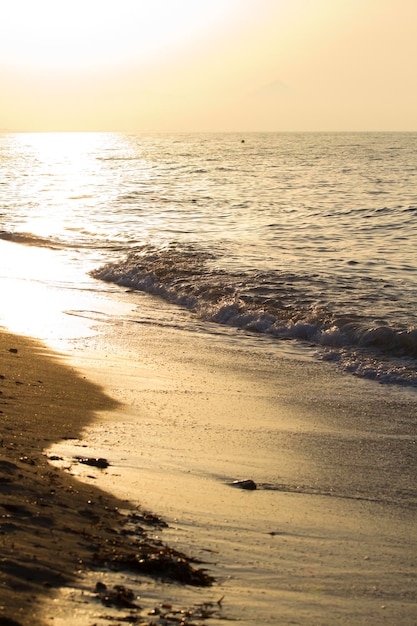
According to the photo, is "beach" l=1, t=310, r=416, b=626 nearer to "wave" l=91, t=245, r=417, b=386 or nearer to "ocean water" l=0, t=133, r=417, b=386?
"wave" l=91, t=245, r=417, b=386

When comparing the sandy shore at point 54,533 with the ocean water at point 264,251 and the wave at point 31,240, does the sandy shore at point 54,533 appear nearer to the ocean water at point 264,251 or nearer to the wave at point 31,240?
the ocean water at point 264,251

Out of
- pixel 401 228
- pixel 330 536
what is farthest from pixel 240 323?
pixel 401 228

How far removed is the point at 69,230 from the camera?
19.0 m

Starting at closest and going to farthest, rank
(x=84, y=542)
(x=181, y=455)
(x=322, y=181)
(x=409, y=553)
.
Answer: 1. (x=84, y=542)
2. (x=409, y=553)
3. (x=181, y=455)
4. (x=322, y=181)

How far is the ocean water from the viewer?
29.1 ft

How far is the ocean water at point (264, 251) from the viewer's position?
888cm

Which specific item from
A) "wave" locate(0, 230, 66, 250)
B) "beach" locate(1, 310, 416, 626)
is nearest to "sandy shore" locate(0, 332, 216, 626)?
"beach" locate(1, 310, 416, 626)

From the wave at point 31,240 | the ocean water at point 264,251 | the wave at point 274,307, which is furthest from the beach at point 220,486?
the wave at point 31,240

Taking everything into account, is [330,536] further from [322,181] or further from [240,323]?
[322,181]

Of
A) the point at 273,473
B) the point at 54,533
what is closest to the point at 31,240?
the point at 273,473

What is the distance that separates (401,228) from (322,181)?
16656 millimetres

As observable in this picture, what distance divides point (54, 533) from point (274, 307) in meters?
7.03

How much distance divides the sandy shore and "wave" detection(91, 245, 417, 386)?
13.1 feet

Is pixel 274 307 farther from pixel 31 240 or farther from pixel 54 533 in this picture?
pixel 31 240
